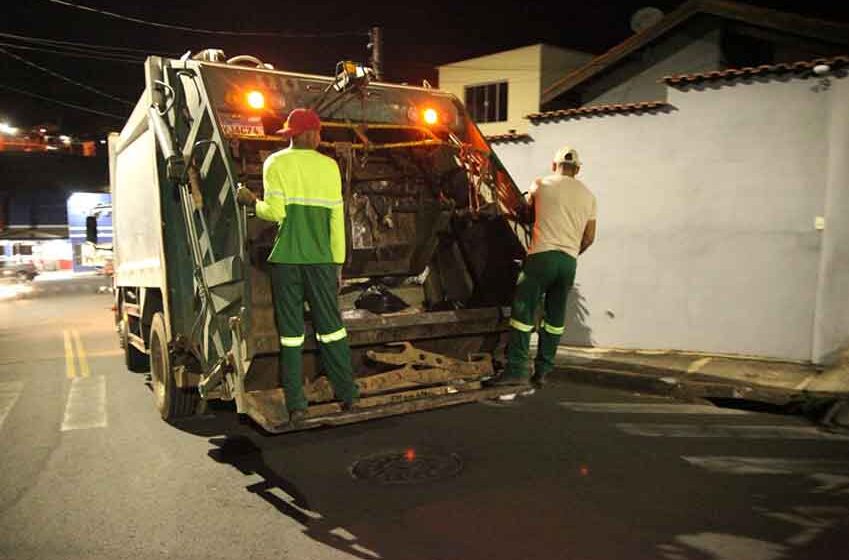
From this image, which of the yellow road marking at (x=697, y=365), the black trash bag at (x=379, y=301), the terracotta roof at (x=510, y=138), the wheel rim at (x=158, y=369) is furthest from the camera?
the terracotta roof at (x=510, y=138)

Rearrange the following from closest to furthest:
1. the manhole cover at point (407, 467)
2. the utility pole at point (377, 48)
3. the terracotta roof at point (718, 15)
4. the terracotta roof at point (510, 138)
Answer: the manhole cover at point (407, 467) < the terracotta roof at point (510, 138) < the terracotta roof at point (718, 15) < the utility pole at point (377, 48)

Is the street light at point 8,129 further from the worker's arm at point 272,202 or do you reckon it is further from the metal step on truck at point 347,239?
the worker's arm at point 272,202

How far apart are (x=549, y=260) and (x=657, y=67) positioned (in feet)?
45.7

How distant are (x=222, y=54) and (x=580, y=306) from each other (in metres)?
5.57

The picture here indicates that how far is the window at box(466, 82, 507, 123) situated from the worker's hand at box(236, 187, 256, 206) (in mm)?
18043

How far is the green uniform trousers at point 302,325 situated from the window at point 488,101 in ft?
58.9

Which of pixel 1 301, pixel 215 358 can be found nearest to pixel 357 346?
pixel 215 358

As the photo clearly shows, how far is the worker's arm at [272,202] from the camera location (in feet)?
12.2

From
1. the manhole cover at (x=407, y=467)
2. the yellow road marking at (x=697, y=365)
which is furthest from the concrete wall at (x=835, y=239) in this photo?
the manhole cover at (x=407, y=467)

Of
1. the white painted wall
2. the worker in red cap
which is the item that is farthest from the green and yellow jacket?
the white painted wall

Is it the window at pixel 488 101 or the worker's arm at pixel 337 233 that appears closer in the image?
the worker's arm at pixel 337 233

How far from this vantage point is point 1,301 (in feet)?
62.2

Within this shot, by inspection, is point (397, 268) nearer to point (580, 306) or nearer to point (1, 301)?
point (580, 306)

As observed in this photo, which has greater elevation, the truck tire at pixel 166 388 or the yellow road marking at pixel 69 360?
the truck tire at pixel 166 388
